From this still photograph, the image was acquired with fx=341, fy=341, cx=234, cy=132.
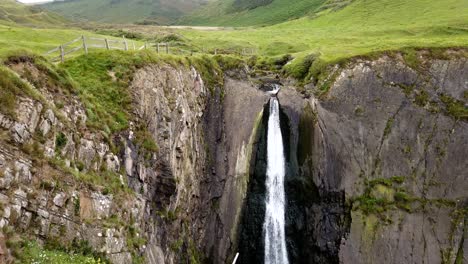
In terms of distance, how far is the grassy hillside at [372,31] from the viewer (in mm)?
44406

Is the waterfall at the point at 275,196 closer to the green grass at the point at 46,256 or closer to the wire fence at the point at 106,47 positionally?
the wire fence at the point at 106,47

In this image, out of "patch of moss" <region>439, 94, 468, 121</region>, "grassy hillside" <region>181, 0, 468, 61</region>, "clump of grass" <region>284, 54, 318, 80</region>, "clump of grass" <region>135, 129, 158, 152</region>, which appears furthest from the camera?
"grassy hillside" <region>181, 0, 468, 61</region>

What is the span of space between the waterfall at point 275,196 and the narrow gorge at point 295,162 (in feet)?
0.36

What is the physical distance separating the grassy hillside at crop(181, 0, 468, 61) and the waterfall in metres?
11.3

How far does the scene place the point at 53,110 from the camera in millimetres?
17484

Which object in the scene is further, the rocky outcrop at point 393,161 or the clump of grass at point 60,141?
the rocky outcrop at point 393,161

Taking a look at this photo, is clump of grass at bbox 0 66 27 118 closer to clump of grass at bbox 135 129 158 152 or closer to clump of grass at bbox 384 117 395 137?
clump of grass at bbox 135 129 158 152

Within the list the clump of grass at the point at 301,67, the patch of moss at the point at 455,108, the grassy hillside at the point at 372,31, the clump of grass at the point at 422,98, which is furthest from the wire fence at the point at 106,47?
the patch of moss at the point at 455,108

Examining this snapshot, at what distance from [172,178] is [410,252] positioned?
23.5m

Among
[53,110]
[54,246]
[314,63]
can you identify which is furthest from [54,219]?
[314,63]

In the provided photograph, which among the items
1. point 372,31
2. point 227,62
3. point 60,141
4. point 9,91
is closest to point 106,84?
point 60,141

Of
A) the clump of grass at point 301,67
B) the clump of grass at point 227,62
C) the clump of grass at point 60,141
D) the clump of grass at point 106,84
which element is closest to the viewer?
the clump of grass at point 60,141

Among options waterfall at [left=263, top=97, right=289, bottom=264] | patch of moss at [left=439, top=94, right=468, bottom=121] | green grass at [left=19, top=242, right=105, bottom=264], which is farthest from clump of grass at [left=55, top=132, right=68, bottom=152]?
patch of moss at [left=439, top=94, right=468, bottom=121]

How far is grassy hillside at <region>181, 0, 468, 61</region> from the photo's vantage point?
4441cm
